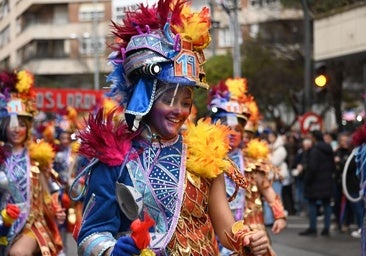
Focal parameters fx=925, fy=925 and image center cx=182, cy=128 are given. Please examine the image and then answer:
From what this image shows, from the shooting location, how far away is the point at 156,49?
14.4 ft

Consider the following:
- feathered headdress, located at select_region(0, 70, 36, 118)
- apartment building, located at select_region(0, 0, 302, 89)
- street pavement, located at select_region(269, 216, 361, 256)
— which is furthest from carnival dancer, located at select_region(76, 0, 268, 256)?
apartment building, located at select_region(0, 0, 302, 89)

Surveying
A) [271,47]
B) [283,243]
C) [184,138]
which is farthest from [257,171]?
[271,47]

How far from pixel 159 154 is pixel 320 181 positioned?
1083 cm

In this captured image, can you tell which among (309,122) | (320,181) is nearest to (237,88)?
(320,181)

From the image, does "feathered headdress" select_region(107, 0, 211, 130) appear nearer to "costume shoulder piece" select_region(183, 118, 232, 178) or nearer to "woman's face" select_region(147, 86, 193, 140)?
"woman's face" select_region(147, 86, 193, 140)

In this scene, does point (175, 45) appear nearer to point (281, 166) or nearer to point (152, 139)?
point (152, 139)

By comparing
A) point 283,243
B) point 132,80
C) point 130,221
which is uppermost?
point 132,80

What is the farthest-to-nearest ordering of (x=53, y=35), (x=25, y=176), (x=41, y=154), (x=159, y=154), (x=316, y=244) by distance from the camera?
1. (x=53, y=35)
2. (x=316, y=244)
3. (x=41, y=154)
4. (x=25, y=176)
5. (x=159, y=154)

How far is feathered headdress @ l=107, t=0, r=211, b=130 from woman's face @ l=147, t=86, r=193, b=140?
48mm

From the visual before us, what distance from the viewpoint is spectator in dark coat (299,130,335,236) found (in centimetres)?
1494

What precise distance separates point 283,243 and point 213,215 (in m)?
9.79

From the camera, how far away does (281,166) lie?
1720 cm

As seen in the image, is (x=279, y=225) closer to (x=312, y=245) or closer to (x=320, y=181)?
(x=312, y=245)

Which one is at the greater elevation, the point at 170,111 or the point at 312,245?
the point at 170,111
